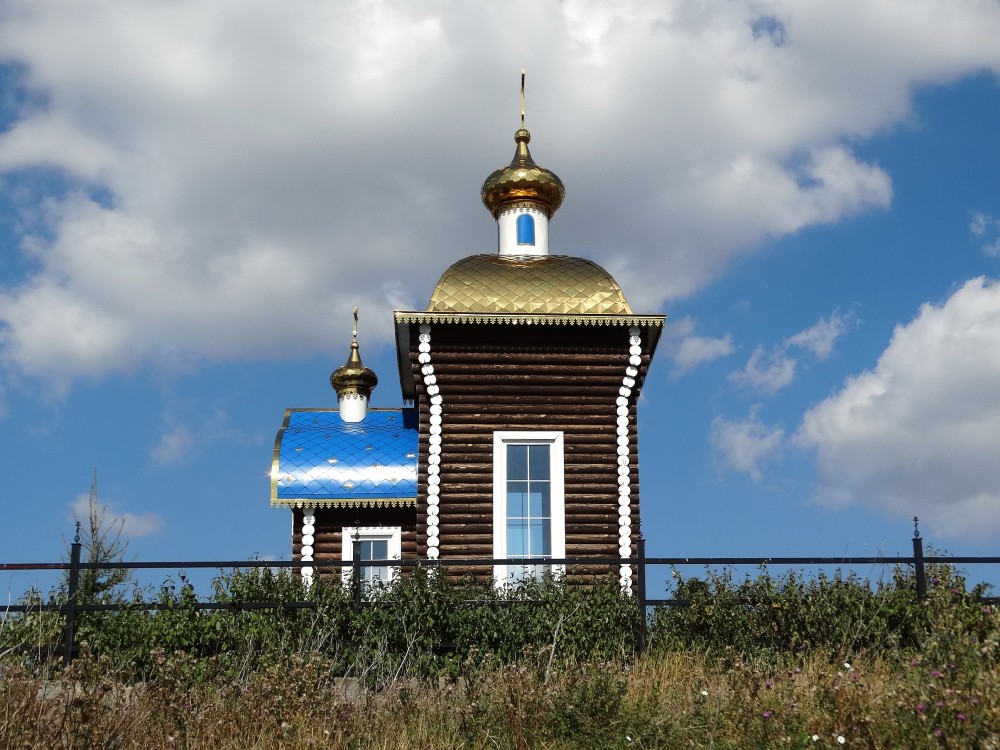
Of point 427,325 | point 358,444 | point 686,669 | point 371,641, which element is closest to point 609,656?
point 686,669

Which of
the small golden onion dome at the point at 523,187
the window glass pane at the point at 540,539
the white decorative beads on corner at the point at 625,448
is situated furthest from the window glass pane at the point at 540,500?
the small golden onion dome at the point at 523,187

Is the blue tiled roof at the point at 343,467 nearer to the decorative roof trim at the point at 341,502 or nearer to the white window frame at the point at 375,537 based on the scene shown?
the decorative roof trim at the point at 341,502

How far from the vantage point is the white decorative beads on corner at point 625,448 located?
1481cm

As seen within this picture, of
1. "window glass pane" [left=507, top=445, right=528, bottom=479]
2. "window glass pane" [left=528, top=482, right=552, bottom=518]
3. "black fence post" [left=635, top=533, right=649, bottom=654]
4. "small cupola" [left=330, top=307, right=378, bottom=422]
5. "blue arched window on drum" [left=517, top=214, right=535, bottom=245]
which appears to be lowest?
"black fence post" [left=635, top=533, right=649, bottom=654]

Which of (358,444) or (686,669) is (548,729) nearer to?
(686,669)

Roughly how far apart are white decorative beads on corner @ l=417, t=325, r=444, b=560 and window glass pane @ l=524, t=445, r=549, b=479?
4.35 feet

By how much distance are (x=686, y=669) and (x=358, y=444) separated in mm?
→ 8654

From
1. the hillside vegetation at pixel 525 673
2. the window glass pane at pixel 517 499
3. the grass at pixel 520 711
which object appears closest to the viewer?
the grass at pixel 520 711

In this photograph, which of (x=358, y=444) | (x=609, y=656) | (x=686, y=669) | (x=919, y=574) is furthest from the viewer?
(x=358, y=444)

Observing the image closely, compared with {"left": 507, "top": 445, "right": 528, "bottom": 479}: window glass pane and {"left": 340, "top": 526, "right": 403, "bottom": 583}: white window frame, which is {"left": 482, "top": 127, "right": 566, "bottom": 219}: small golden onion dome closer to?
{"left": 507, "top": 445, "right": 528, "bottom": 479}: window glass pane

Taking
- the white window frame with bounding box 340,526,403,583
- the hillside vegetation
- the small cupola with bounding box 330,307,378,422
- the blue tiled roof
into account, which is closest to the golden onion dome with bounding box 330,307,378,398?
the small cupola with bounding box 330,307,378,422

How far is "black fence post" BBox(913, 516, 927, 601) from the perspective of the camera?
11.9 m

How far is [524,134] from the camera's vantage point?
19.5 m

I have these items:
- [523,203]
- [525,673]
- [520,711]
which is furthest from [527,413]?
[520,711]
